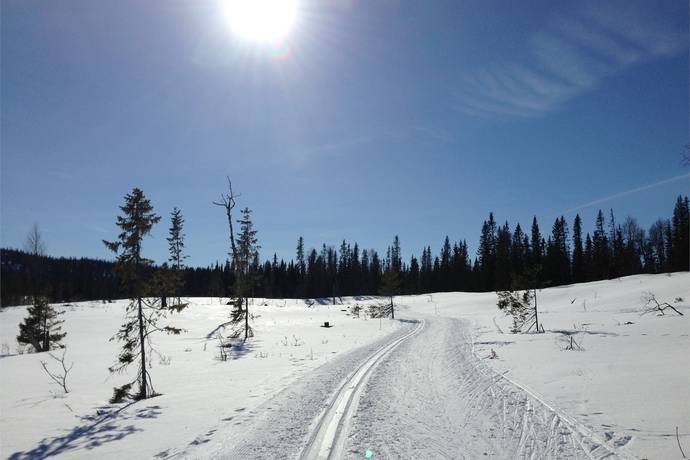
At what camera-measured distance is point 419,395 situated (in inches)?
337

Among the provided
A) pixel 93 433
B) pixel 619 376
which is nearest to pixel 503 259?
pixel 619 376

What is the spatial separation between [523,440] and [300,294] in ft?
307

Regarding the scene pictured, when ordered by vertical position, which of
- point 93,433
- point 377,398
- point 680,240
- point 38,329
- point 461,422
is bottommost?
point 38,329

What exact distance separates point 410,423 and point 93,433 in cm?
630

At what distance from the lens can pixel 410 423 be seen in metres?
6.57

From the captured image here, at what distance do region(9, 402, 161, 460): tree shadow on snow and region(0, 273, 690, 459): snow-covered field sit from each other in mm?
43

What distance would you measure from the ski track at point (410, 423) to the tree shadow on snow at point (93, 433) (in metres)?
2.17

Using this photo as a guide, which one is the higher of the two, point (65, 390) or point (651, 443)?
point (651, 443)

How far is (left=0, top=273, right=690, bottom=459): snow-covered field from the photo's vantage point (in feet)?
19.1

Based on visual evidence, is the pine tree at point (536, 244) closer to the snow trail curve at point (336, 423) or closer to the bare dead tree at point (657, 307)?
the bare dead tree at point (657, 307)

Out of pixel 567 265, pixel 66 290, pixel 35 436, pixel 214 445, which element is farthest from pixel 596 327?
pixel 66 290

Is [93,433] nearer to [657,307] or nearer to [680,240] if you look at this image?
[657,307]

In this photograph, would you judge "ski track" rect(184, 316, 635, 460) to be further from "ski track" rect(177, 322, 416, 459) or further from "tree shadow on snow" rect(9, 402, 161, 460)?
"tree shadow on snow" rect(9, 402, 161, 460)

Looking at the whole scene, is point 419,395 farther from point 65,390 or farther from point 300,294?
point 300,294
